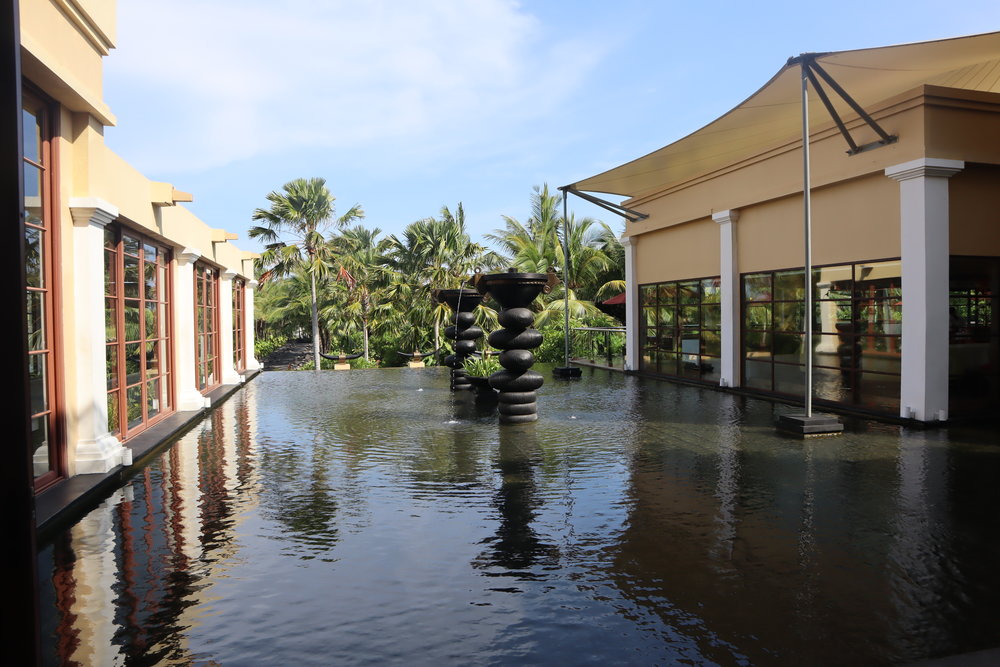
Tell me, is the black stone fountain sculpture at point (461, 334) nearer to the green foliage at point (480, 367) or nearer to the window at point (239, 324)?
the green foliage at point (480, 367)

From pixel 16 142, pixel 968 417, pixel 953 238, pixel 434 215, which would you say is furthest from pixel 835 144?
pixel 434 215

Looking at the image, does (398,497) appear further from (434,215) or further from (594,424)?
(434,215)

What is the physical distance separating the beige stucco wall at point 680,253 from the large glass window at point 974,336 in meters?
4.54

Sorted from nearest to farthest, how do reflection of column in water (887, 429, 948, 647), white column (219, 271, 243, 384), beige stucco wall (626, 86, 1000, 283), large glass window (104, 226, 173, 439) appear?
reflection of column in water (887, 429, 948, 647) < large glass window (104, 226, 173, 439) < beige stucco wall (626, 86, 1000, 283) < white column (219, 271, 243, 384)

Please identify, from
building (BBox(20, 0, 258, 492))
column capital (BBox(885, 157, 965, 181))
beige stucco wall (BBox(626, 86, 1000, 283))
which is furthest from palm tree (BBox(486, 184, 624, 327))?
building (BBox(20, 0, 258, 492))

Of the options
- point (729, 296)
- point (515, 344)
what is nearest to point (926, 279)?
point (729, 296)

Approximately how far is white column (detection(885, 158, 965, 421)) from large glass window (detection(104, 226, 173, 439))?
919 centimetres

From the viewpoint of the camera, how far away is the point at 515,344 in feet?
28.3

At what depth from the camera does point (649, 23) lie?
8742mm

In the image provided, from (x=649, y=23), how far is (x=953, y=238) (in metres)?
4.73

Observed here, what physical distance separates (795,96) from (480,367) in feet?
22.3

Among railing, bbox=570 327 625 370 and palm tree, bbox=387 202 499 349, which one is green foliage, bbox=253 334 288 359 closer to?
palm tree, bbox=387 202 499 349

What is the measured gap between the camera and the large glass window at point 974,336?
8.34m

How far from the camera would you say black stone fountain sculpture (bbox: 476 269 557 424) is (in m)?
8.52
